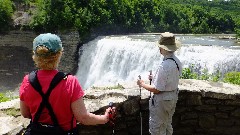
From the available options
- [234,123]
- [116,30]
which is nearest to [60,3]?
[116,30]

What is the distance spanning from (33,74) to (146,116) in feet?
6.77

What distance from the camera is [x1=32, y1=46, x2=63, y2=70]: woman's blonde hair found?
7.48 ft

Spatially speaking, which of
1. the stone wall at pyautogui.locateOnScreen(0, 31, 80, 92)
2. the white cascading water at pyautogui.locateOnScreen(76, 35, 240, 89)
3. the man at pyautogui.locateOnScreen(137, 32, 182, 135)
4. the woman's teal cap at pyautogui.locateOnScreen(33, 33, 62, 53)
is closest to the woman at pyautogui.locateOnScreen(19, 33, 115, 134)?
the woman's teal cap at pyautogui.locateOnScreen(33, 33, 62, 53)

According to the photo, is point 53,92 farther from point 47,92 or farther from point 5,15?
point 5,15

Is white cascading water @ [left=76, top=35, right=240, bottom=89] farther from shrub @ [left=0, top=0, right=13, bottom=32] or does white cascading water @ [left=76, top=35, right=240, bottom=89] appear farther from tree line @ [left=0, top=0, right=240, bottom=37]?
shrub @ [left=0, top=0, right=13, bottom=32]

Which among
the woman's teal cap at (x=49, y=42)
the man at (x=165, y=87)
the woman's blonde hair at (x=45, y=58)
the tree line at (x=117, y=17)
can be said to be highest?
the tree line at (x=117, y=17)

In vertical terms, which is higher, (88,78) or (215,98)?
(215,98)

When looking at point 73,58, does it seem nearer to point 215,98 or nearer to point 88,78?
point 88,78

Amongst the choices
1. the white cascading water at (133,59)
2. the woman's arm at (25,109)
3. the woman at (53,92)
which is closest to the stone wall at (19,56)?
the white cascading water at (133,59)

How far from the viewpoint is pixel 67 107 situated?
7.59 ft

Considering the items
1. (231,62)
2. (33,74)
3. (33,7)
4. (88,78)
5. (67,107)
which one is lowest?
(88,78)

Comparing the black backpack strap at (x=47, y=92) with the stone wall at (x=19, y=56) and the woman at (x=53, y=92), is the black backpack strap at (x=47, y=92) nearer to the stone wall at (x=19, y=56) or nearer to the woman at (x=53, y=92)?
the woman at (x=53, y=92)

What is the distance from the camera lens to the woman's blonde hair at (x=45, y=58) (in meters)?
2.28

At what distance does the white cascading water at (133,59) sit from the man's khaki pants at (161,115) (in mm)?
7867
